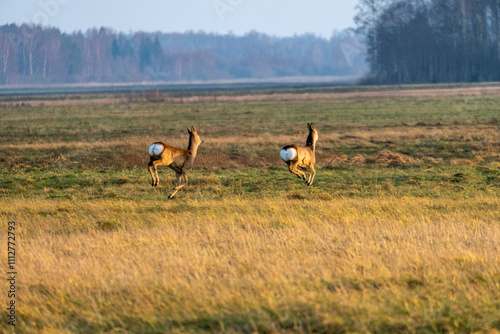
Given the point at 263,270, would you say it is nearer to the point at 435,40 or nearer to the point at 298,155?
the point at 298,155

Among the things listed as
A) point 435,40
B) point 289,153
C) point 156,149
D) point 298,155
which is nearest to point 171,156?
point 156,149

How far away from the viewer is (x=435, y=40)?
9875 cm

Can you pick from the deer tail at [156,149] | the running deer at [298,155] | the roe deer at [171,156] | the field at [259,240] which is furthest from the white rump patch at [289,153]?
the deer tail at [156,149]

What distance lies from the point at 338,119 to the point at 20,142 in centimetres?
1941

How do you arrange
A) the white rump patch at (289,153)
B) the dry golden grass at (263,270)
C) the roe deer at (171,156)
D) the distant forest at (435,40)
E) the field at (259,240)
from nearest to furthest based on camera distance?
the dry golden grass at (263,270), the field at (259,240), the roe deer at (171,156), the white rump patch at (289,153), the distant forest at (435,40)

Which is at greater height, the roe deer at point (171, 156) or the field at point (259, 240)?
the roe deer at point (171, 156)

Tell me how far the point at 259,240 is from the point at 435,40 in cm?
9391

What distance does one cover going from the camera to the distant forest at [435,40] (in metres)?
95.9

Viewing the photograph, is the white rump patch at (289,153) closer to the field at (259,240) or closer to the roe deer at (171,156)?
the field at (259,240)

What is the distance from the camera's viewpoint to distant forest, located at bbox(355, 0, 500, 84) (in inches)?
3777

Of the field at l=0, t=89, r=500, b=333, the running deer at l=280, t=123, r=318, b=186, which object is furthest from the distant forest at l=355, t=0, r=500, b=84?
the running deer at l=280, t=123, r=318, b=186

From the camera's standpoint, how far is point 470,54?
9662 cm

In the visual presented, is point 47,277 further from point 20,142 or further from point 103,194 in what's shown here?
point 20,142

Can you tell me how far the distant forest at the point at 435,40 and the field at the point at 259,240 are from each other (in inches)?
2889
